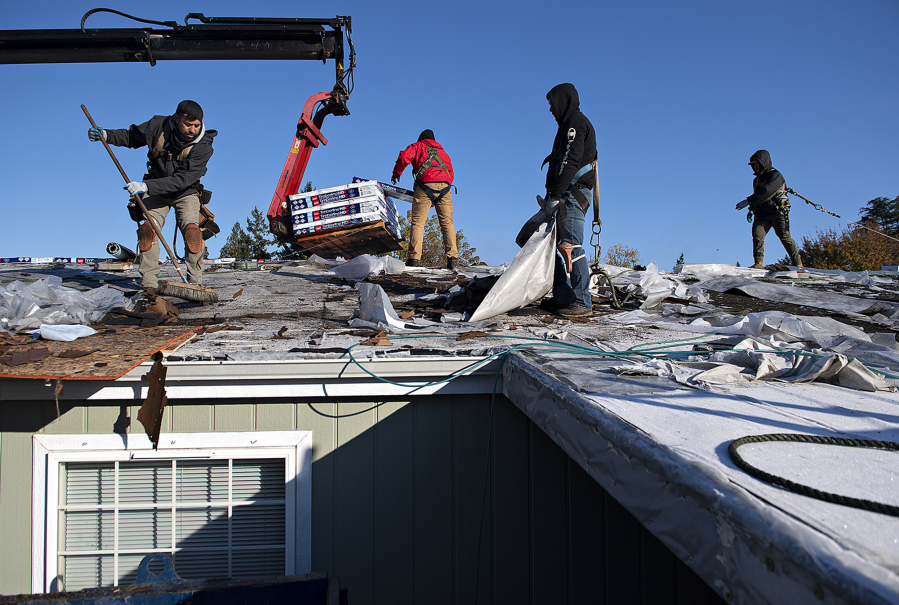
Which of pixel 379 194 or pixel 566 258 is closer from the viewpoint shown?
pixel 566 258

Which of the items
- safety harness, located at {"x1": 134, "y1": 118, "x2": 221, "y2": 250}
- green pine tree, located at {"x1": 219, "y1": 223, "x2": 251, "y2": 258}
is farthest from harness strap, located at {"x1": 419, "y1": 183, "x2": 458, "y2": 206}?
green pine tree, located at {"x1": 219, "y1": 223, "x2": 251, "y2": 258}

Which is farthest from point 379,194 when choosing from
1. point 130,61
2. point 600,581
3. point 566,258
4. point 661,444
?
point 661,444

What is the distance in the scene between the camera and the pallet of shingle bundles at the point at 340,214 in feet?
26.6

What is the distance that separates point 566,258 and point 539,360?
5.44 feet

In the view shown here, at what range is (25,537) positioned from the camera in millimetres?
2799

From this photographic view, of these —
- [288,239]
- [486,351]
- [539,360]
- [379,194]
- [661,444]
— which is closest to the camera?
[661,444]

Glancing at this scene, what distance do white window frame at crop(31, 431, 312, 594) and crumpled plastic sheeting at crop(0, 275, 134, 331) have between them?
100cm

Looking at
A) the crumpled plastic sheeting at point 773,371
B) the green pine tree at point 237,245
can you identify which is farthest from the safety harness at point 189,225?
the green pine tree at point 237,245

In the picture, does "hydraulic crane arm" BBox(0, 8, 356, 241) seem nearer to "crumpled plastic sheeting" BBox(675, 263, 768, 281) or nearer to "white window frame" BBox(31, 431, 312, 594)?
"white window frame" BBox(31, 431, 312, 594)

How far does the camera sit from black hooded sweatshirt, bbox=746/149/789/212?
7.49 meters

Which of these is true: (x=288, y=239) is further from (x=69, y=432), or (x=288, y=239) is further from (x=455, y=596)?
(x=455, y=596)

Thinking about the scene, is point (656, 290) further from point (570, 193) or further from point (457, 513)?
point (457, 513)

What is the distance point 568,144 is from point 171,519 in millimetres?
3695

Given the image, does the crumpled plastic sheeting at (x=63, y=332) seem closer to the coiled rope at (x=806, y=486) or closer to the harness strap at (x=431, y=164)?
the coiled rope at (x=806, y=486)
